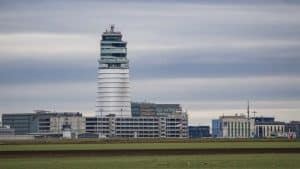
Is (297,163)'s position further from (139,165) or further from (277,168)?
(139,165)

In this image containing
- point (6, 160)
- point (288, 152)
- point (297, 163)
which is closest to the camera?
point (297, 163)

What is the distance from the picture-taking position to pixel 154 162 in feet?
278

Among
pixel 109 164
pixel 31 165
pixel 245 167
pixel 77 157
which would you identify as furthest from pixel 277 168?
pixel 77 157

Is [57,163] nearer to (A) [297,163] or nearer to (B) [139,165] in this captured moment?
(B) [139,165]

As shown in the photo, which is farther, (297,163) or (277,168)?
(297,163)

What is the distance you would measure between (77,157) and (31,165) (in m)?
14.9

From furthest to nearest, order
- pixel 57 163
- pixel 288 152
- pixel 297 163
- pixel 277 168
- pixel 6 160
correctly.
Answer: pixel 288 152 → pixel 6 160 → pixel 57 163 → pixel 297 163 → pixel 277 168

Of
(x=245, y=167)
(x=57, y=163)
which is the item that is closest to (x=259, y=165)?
(x=245, y=167)

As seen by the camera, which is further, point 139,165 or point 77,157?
point 77,157

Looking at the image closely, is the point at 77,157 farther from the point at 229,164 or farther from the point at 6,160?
the point at 229,164

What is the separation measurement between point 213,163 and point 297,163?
22.3ft

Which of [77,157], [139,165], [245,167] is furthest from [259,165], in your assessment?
[77,157]

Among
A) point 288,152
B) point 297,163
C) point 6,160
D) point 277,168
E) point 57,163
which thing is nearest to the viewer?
point 277,168

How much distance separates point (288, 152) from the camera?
103m
